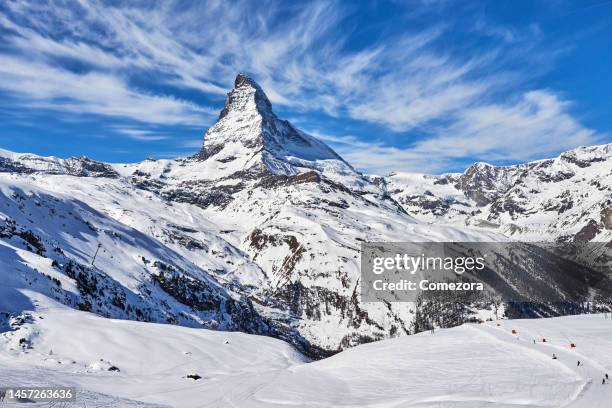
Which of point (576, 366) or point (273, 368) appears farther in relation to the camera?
point (273, 368)

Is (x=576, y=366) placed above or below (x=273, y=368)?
above

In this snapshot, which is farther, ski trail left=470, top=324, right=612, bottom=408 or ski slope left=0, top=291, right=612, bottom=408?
ski trail left=470, top=324, right=612, bottom=408

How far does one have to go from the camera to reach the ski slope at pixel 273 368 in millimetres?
32219

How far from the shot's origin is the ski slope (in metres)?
32.2

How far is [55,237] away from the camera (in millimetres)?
124812

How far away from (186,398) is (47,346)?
15.0m

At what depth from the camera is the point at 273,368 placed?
5031cm

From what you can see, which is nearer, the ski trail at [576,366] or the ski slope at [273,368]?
the ski slope at [273,368]

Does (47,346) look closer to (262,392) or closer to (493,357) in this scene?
(262,392)

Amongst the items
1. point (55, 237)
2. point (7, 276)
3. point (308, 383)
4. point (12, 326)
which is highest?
point (55, 237)

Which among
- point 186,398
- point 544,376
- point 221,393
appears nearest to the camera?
point 186,398

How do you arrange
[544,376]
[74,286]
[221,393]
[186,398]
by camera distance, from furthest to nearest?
1. [74,286]
2. [544,376]
3. [221,393]
4. [186,398]

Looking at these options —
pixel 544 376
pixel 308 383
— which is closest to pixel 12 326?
pixel 308 383

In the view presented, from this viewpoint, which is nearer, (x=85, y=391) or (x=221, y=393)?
(x=85, y=391)
